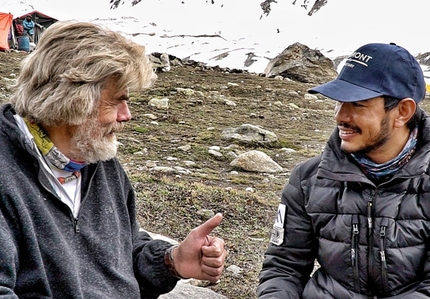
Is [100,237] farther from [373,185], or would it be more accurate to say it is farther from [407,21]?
[407,21]

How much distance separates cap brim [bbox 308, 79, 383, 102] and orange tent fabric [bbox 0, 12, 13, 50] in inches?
738

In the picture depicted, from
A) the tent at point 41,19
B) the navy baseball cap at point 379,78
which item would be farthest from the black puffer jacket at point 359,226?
the tent at point 41,19

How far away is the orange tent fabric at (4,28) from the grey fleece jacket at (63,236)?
18.7 metres

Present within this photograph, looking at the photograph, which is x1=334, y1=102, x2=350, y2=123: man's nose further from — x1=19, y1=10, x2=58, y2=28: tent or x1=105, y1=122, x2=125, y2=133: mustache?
→ x1=19, y1=10, x2=58, y2=28: tent

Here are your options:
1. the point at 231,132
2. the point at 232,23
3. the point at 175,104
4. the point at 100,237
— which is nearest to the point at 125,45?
the point at 100,237

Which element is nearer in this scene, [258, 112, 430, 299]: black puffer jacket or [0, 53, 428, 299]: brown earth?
[258, 112, 430, 299]: black puffer jacket

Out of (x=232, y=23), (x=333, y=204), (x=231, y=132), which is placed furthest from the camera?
(x=232, y=23)

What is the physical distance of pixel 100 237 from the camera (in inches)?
102

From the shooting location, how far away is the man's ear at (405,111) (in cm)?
291

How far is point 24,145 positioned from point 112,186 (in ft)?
1.85

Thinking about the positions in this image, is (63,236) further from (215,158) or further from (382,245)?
(215,158)

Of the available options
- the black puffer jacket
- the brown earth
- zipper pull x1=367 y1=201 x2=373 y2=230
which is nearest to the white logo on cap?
the black puffer jacket

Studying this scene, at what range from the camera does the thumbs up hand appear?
271cm

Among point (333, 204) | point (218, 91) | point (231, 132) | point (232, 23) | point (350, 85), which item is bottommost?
point (232, 23)
